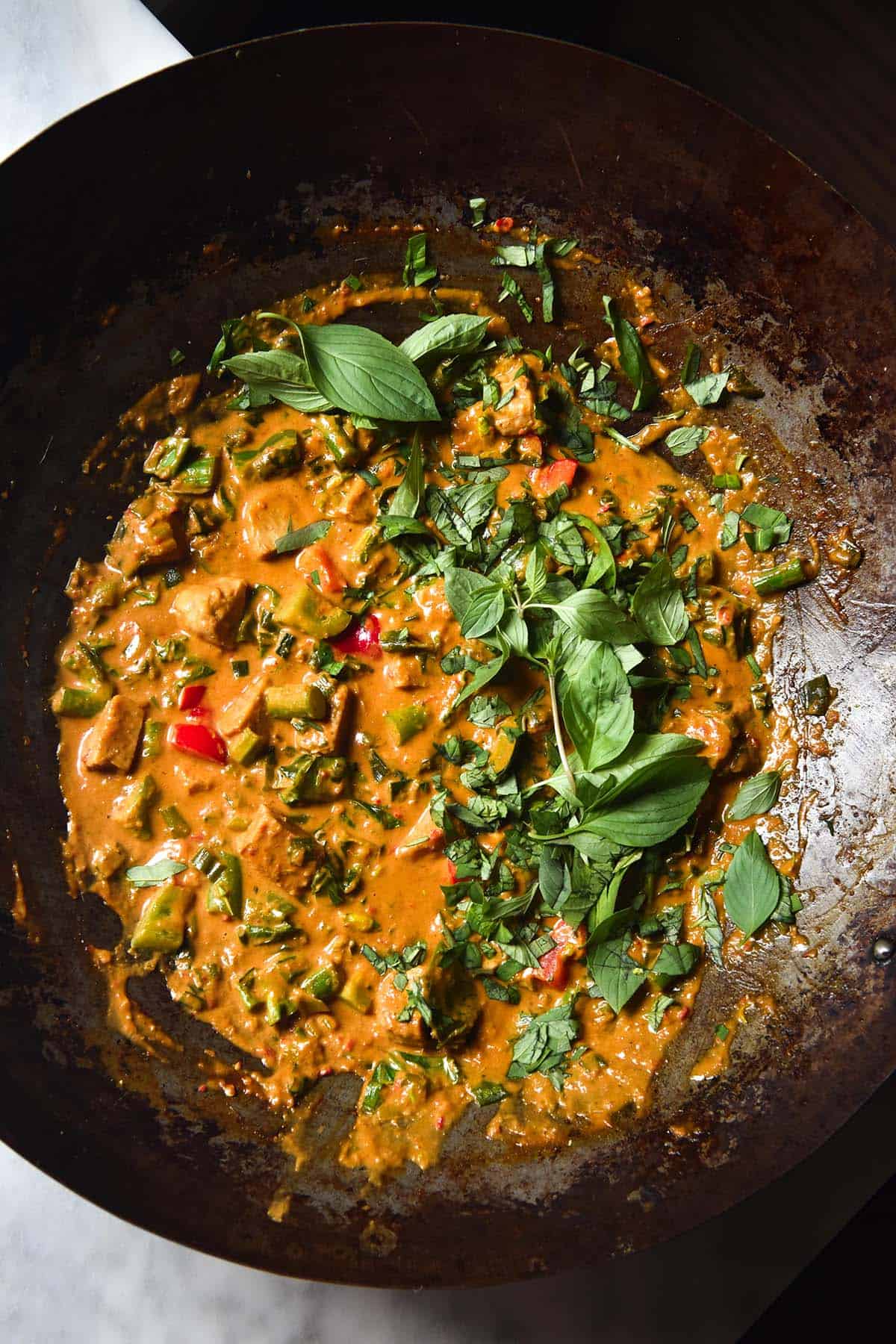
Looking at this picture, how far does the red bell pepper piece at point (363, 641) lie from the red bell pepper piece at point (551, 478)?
817 mm

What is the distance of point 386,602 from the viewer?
3684 millimetres

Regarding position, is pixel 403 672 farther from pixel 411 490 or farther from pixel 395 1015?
pixel 395 1015

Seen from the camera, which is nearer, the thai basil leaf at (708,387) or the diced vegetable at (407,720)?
the diced vegetable at (407,720)

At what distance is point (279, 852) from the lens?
3.55 m

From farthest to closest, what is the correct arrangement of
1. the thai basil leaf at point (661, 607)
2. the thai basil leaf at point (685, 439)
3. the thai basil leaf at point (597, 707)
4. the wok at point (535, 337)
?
the thai basil leaf at point (685, 439) → the thai basil leaf at point (661, 607) → the wok at point (535, 337) → the thai basil leaf at point (597, 707)

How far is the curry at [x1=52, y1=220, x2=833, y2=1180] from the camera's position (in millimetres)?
3596

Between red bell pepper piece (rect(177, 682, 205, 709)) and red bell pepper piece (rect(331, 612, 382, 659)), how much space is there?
0.54 m

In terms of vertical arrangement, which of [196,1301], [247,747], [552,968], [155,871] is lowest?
[196,1301]

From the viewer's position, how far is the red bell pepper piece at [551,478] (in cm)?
375

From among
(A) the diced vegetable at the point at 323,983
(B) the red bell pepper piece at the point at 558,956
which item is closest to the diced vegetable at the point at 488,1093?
(B) the red bell pepper piece at the point at 558,956

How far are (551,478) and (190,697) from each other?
164cm

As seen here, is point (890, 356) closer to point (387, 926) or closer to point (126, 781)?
point (387, 926)

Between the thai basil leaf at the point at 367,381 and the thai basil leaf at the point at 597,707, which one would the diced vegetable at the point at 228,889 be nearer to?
the thai basil leaf at the point at 597,707

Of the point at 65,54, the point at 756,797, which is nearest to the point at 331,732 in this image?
the point at 756,797
